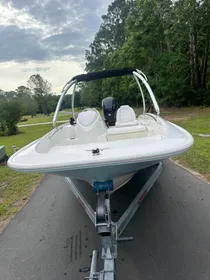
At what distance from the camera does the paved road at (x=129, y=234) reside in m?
1.88

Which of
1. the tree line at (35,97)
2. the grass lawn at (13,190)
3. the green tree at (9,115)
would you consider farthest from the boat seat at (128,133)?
the tree line at (35,97)

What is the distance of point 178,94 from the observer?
604 inches

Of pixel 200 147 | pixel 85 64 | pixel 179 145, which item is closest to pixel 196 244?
pixel 179 145

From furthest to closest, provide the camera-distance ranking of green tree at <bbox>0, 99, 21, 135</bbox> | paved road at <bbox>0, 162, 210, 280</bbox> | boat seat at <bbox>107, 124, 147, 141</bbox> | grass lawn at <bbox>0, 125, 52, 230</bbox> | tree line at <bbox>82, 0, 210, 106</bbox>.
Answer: green tree at <bbox>0, 99, 21, 135</bbox>, tree line at <bbox>82, 0, 210, 106</bbox>, grass lawn at <bbox>0, 125, 52, 230</bbox>, boat seat at <bbox>107, 124, 147, 141</bbox>, paved road at <bbox>0, 162, 210, 280</bbox>

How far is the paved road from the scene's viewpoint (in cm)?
188

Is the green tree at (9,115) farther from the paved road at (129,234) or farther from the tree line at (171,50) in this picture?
the paved road at (129,234)

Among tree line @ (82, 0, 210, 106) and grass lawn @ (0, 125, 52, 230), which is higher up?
tree line @ (82, 0, 210, 106)

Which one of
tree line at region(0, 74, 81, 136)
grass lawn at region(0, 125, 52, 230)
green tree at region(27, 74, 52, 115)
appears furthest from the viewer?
green tree at region(27, 74, 52, 115)

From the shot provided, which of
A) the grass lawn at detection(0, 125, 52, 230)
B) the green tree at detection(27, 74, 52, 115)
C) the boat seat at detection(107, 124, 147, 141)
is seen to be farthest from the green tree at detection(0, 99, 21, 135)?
the green tree at detection(27, 74, 52, 115)

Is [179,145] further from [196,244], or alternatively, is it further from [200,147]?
[200,147]

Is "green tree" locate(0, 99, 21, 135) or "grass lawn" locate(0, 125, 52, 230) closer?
"grass lawn" locate(0, 125, 52, 230)

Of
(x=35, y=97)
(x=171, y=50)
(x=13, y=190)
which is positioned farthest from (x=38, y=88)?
(x=13, y=190)

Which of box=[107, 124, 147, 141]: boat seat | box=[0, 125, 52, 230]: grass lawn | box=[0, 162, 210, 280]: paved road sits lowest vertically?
box=[0, 125, 52, 230]: grass lawn

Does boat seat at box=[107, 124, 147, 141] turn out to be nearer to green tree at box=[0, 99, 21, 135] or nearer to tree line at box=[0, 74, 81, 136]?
green tree at box=[0, 99, 21, 135]
